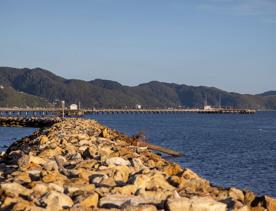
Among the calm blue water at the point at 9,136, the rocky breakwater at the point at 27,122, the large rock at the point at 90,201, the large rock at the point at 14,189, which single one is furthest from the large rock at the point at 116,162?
the rocky breakwater at the point at 27,122

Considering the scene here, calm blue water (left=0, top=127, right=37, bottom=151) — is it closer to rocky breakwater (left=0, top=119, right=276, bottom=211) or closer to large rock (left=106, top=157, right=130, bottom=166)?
large rock (left=106, top=157, right=130, bottom=166)

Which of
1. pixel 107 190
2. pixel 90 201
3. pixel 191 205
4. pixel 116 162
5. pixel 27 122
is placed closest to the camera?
pixel 191 205

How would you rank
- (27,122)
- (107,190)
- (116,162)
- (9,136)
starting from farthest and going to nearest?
(27,122) → (9,136) → (116,162) → (107,190)

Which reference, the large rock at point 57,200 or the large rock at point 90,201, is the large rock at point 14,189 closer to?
the large rock at point 57,200

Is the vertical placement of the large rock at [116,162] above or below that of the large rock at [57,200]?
above

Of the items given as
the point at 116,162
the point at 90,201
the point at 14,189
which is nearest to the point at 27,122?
the point at 116,162

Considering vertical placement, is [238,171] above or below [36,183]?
below

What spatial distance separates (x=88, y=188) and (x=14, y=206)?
2.18m

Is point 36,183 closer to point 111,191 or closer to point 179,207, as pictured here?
point 111,191

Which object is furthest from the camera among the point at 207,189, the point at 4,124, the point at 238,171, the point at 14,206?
the point at 4,124

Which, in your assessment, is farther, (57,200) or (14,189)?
(14,189)

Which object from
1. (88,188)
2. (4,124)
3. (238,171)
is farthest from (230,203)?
(4,124)

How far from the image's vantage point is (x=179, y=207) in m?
9.61

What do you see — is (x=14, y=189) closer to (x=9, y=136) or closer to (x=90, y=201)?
(x=90, y=201)
